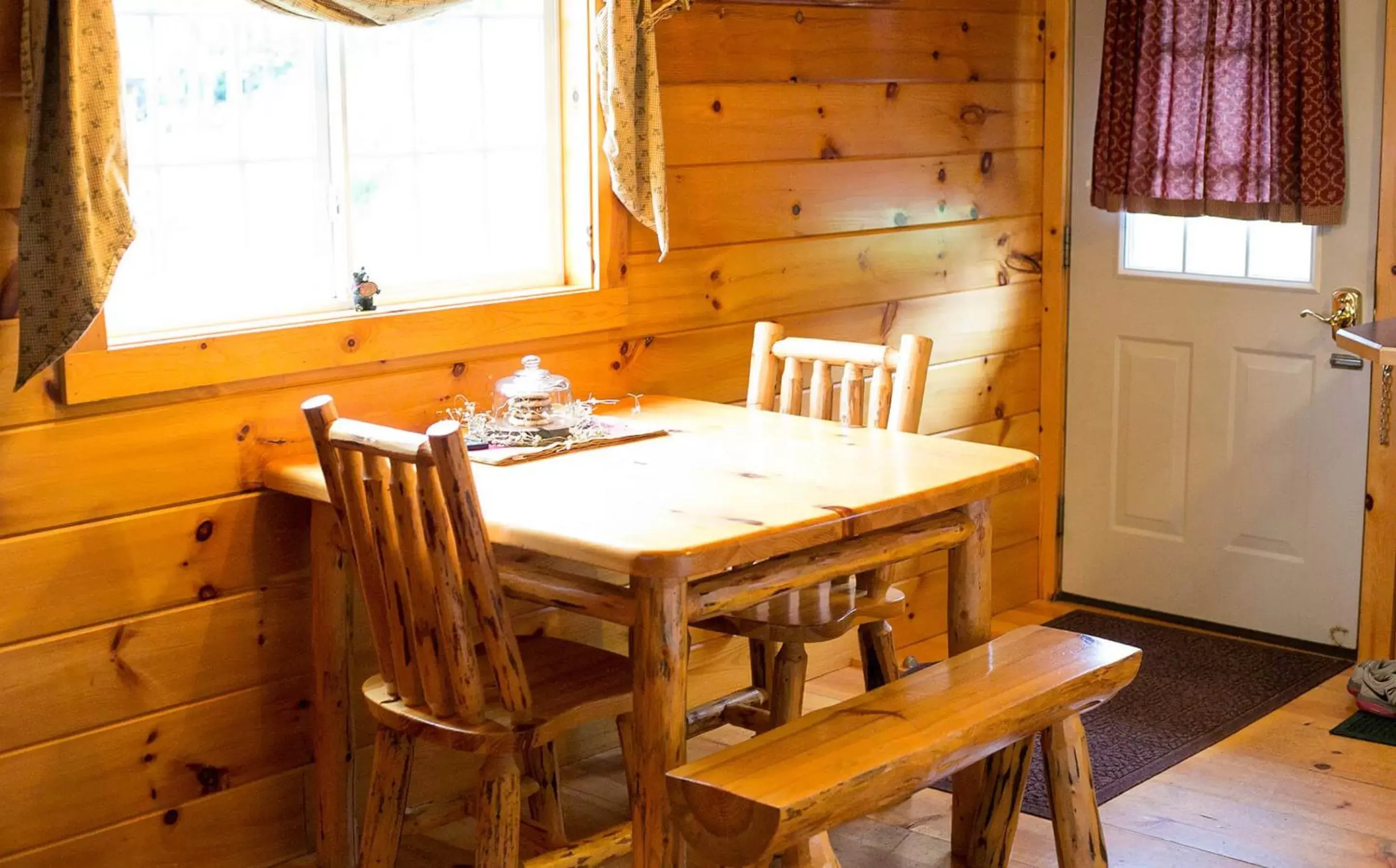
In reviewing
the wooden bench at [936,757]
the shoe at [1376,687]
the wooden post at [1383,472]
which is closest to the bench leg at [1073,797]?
the wooden bench at [936,757]

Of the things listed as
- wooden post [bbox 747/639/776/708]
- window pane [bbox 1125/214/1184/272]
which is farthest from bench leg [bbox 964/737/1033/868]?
window pane [bbox 1125/214/1184/272]

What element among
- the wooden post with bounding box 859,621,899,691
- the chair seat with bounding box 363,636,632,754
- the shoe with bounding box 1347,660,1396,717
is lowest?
the shoe with bounding box 1347,660,1396,717

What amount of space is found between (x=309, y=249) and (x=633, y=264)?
717 millimetres

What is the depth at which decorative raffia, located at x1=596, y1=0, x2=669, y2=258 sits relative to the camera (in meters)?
3.09

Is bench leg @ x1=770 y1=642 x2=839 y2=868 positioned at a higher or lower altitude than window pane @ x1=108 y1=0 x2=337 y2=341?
lower

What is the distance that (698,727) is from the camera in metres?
3.05

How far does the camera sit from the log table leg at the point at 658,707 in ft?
7.21

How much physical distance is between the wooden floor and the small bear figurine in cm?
101

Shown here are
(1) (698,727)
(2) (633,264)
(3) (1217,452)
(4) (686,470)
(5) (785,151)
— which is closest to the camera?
(4) (686,470)

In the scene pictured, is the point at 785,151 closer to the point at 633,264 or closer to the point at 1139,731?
the point at 633,264

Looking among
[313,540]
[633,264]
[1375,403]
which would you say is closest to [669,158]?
[633,264]

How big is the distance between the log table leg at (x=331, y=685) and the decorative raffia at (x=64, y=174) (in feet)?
1.81

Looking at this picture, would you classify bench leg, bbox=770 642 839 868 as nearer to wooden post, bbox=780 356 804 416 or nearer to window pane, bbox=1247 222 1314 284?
wooden post, bbox=780 356 804 416

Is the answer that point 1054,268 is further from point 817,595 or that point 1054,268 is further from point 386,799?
point 386,799
